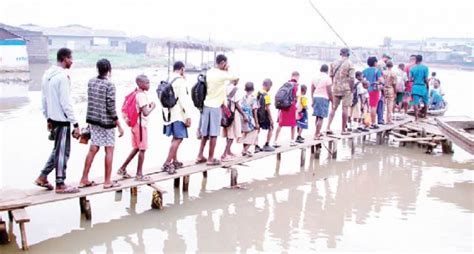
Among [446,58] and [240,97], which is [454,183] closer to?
[240,97]

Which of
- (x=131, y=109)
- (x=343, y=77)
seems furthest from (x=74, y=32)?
(x=131, y=109)

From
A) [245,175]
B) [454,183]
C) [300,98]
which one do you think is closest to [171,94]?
[245,175]

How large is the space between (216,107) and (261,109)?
4.62ft

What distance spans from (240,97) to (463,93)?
26.6 m

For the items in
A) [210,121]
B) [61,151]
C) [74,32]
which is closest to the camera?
[61,151]

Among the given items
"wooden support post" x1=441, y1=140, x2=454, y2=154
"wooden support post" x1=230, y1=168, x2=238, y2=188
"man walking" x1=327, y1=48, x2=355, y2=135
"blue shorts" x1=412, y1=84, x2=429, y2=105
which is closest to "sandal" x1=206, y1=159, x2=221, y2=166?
"wooden support post" x1=230, y1=168, x2=238, y2=188

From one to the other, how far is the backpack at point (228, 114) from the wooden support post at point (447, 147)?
5.86 metres

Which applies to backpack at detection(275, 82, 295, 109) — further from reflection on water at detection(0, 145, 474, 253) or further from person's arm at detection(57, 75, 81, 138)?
person's arm at detection(57, 75, 81, 138)

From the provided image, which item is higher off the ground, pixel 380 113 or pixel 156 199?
pixel 380 113

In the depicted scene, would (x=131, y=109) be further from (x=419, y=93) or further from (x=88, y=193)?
(x=419, y=93)

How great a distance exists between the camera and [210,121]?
7406 mm

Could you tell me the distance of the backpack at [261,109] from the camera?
842 centimetres

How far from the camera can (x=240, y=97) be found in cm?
778

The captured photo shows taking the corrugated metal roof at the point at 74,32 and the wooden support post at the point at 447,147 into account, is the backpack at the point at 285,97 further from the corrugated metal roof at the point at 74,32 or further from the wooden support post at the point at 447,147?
the corrugated metal roof at the point at 74,32
